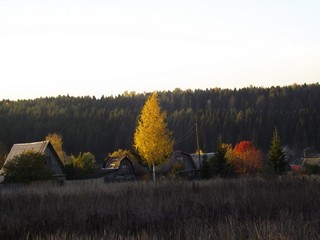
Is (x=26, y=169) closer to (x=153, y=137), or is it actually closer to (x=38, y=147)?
(x=38, y=147)

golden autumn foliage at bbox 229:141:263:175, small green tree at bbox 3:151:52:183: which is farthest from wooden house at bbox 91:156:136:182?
small green tree at bbox 3:151:52:183

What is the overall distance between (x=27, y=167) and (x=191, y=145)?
90.7 meters

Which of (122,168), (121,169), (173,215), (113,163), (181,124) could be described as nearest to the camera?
(173,215)

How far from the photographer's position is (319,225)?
29.5 feet

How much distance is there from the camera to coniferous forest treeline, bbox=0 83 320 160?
120 m

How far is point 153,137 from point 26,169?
46.3 feet

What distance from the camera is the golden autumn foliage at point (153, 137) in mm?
45125

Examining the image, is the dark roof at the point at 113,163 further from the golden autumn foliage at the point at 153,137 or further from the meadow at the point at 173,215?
the meadow at the point at 173,215

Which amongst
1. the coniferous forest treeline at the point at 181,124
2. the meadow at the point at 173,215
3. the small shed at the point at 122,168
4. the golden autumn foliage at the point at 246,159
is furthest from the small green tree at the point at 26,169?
the coniferous forest treeline at the point at 181,124

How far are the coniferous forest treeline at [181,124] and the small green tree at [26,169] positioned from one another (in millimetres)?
79038

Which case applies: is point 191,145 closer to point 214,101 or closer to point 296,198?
point 214,101

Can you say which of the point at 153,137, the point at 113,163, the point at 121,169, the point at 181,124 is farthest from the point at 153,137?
the point at 181,124

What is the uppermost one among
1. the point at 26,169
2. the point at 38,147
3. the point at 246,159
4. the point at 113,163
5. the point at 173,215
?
the point at 38,147

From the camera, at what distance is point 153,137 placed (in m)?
45.1
